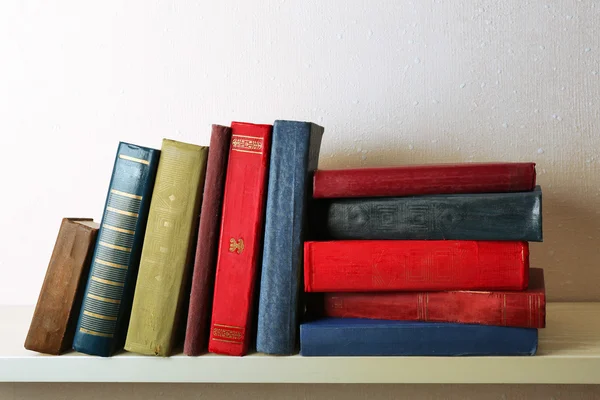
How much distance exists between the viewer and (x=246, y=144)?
638mm

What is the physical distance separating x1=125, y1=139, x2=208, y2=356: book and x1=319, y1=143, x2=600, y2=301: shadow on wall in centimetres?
38

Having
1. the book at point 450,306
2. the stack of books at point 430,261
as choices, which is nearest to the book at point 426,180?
the stack of books at point 430,261

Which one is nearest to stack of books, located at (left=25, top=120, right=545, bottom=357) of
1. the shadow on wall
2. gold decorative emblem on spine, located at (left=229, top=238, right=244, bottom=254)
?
gold decorative emblem on spine, located at (left=229, top=238, right=244, bottom=254)

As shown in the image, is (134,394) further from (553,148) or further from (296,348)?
(553,148)

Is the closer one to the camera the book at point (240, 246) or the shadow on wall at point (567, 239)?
the book at point (240, 246)

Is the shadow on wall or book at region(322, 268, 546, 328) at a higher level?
the shadow on wall

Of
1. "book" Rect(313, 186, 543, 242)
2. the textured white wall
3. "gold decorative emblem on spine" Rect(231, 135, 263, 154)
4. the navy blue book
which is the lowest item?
the navy blue book

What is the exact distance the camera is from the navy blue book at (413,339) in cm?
59

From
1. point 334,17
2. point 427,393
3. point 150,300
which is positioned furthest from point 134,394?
point 334,17

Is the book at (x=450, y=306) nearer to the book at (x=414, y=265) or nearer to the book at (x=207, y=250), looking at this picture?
the book at (x=414, y=265)

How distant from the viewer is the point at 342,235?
0.64 metres

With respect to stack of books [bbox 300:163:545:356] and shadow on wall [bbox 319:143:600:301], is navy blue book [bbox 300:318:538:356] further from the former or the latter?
shadow on wall [bbox 319:143:600:301]

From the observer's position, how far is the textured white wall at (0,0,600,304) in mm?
812

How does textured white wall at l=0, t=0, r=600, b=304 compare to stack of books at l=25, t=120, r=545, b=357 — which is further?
textured white wall at l=0, t=0, r=600, b=304
